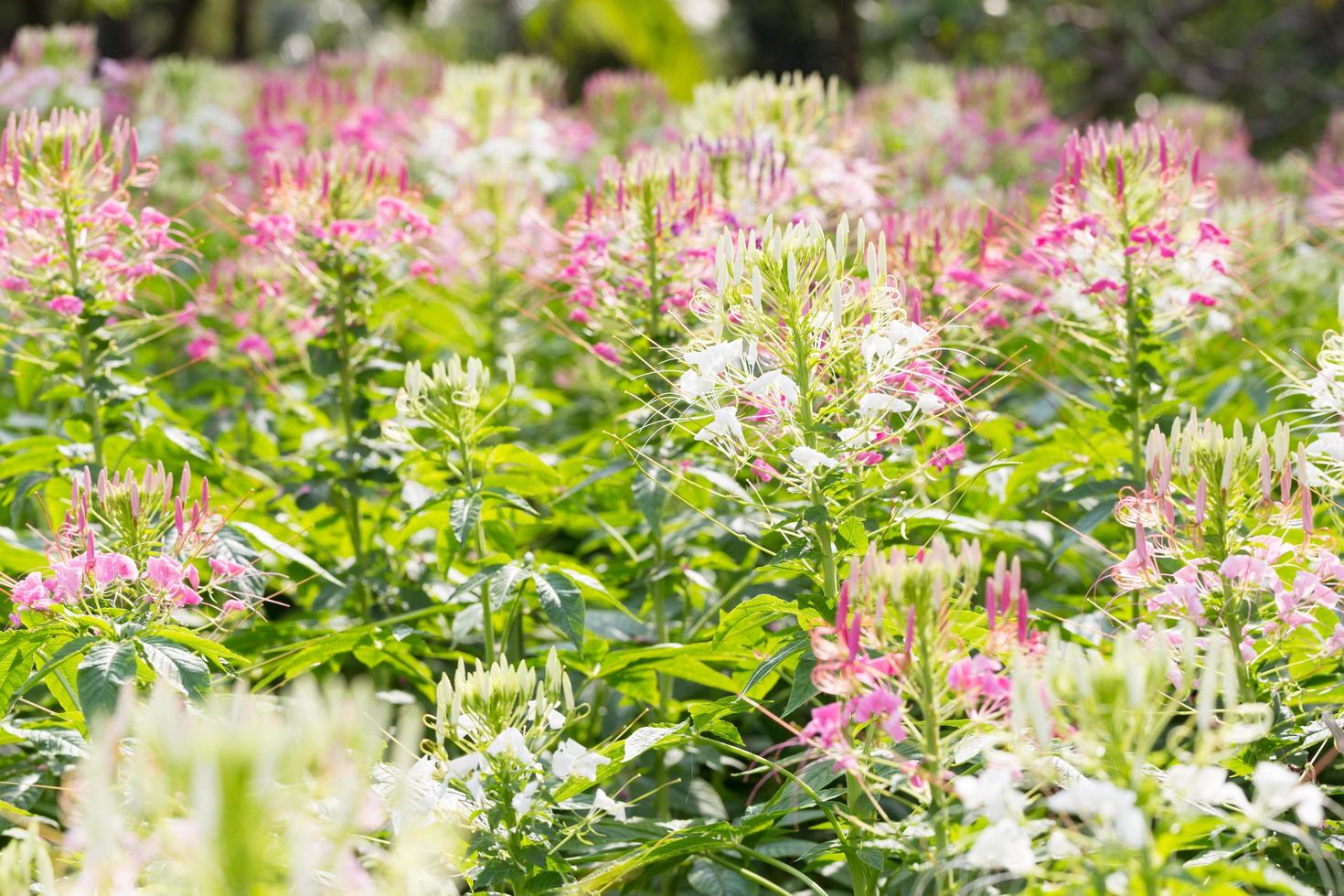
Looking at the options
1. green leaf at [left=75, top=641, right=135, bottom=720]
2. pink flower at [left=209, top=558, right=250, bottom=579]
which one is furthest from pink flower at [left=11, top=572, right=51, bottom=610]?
pink flower at [left=209, top=558, right=250, bottom=579]

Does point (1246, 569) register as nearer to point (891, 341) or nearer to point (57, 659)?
point (891, 341)

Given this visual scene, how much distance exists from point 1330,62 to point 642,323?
36.8 feet

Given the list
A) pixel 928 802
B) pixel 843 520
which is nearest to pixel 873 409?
pixel 843 520

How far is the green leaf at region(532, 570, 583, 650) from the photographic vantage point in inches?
106

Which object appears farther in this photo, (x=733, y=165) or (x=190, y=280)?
(x=190, y=280)

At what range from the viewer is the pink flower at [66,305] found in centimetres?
315

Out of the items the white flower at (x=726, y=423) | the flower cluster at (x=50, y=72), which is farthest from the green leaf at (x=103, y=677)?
the flower cluster at (x=50, y=72)

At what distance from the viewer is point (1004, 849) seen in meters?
1.68

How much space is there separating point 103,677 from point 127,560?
297mm

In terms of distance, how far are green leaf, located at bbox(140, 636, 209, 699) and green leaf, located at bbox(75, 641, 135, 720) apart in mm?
38

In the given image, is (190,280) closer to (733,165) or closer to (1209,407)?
(733,165)

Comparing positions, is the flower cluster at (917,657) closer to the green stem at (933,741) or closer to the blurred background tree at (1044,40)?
the green stem at (933,741)

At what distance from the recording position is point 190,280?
5.28 m

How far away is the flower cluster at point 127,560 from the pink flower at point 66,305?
1.89 ft
